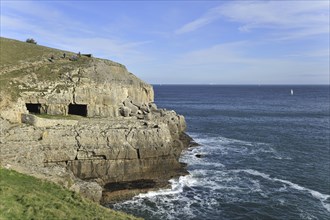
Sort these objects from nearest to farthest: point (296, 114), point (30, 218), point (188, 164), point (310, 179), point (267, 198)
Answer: point (30, 218) → point (267, 198) → point (310, 179) → point (188, 164) → point (296, 114)

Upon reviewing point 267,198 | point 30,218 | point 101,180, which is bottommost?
point 267,198

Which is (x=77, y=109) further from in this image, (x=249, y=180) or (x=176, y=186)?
(x=249, y=180)

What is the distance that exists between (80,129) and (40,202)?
18.8 meters

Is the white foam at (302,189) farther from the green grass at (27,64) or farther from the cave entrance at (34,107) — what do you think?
the green grass at (27,64)

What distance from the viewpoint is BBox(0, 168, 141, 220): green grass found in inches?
780

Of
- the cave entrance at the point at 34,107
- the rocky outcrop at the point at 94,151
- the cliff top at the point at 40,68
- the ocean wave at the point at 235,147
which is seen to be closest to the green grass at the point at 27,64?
the cliff top at the point at 40,68

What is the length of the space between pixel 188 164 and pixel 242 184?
10178mm

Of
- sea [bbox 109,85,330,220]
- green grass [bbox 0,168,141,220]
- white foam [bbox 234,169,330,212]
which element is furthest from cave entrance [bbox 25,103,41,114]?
white foam [bbox 234,169,330,212]

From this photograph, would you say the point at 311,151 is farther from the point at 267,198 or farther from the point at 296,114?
the point at 296,114

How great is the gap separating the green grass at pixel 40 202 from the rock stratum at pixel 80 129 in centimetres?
371

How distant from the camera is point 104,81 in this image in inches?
2044

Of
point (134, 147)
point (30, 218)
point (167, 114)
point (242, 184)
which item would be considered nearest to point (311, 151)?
point (242, 184)

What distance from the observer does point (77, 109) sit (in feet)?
169

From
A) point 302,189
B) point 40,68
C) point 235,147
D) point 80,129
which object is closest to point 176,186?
point 80,129
